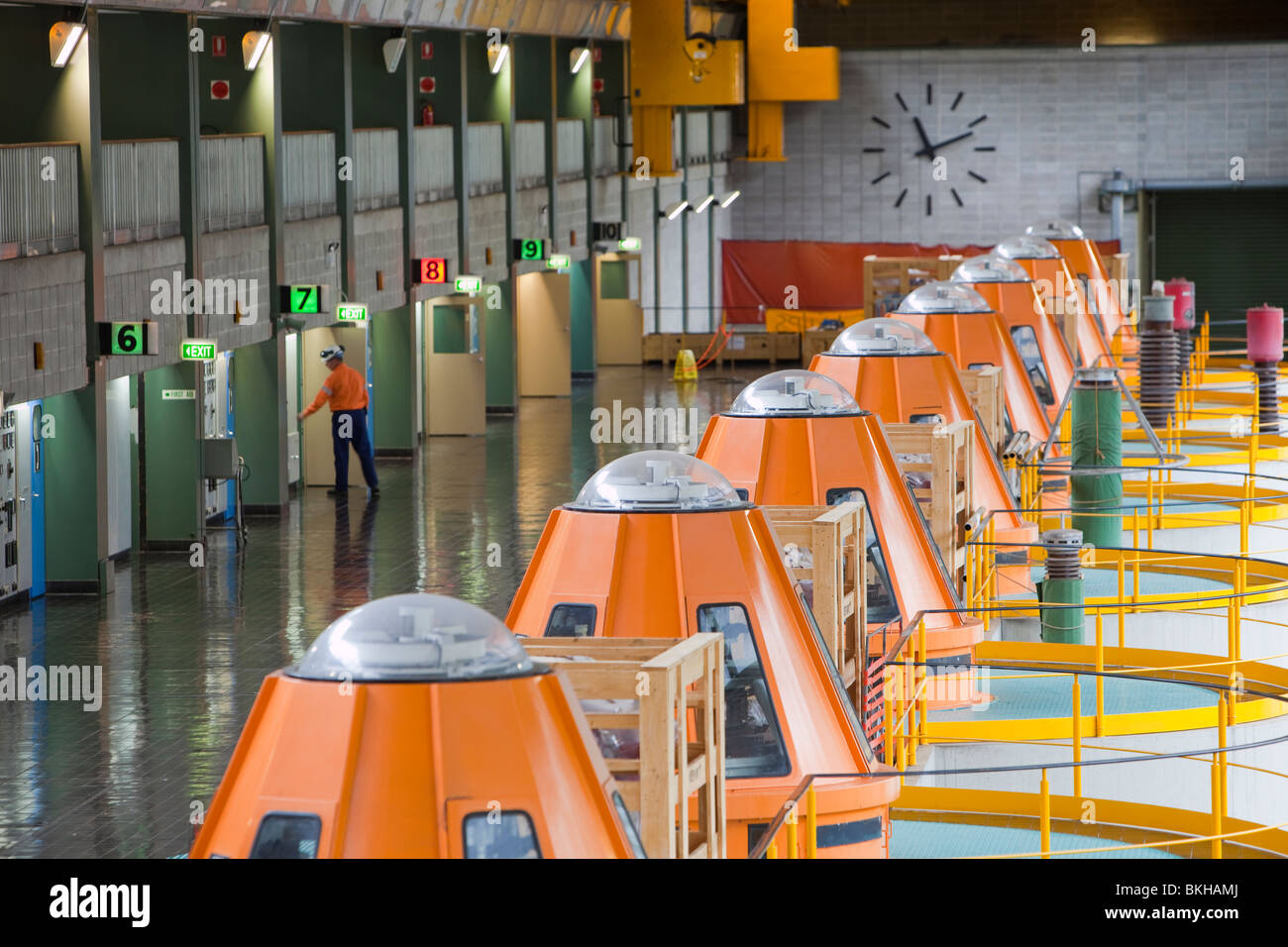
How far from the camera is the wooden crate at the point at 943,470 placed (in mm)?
13883

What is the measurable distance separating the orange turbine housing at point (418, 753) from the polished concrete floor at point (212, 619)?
452cm

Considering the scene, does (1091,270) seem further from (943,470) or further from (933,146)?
(943,470)

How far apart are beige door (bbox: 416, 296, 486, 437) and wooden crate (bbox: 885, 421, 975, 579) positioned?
13.7 meters

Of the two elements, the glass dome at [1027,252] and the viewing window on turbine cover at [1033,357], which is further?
the glass dome at [1027,252]

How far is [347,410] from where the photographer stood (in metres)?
23.1

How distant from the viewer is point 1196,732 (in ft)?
47.6

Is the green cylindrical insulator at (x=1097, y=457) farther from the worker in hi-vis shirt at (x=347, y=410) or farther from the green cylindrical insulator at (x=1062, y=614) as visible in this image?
the worker in hi-vis shirt at (x=347, y=410)

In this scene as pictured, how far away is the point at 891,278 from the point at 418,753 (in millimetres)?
26023

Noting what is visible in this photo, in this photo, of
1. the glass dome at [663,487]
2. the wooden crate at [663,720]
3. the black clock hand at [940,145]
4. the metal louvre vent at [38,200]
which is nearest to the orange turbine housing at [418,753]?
the wooden crate at [663,720]

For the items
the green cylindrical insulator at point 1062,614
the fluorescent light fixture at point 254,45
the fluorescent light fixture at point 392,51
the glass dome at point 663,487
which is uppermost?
the fluorescent light fixture at point 392,51

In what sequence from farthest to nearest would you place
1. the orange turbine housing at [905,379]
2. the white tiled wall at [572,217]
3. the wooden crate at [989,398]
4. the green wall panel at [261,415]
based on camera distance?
the white tiled wall at [572,217], the green wall panel at [261,415], the wooden crate at [989,398], the orange turbine housing at [905,379]

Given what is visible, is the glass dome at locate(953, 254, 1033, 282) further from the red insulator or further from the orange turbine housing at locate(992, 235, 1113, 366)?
the red insulator

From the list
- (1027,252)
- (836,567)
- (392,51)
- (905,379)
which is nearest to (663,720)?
(836,567)
